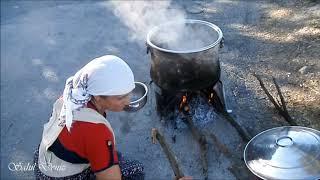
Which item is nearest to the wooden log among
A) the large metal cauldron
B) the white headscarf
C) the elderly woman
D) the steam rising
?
the large metal cauldron

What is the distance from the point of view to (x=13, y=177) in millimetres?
5098

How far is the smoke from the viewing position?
7.26 metres

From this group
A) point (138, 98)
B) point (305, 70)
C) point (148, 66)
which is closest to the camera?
point (138, 98)

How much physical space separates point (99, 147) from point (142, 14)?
5.12 m

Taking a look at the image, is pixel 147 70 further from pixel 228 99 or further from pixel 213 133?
pixel 213 133

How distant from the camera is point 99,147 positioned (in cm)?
300

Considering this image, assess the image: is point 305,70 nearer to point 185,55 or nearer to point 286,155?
point 185,55

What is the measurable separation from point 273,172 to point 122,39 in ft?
16.9

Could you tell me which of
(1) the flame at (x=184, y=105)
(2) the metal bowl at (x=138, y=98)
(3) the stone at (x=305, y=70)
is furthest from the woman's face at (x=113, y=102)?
(3) the stone at (x=305, y=70)

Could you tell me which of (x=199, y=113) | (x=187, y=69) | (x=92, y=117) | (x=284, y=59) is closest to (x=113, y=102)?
(x=92, y=117)

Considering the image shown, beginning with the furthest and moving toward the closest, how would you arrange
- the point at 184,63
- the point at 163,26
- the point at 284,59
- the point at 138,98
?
1. the point at 284,59
2. the point at 138,98
3. the point at 163,26
4. the point at 184,63

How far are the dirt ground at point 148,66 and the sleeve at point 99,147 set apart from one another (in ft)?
5.74

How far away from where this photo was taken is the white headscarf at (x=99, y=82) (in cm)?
301

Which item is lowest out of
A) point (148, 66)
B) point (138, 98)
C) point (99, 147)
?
point (148, 66)
